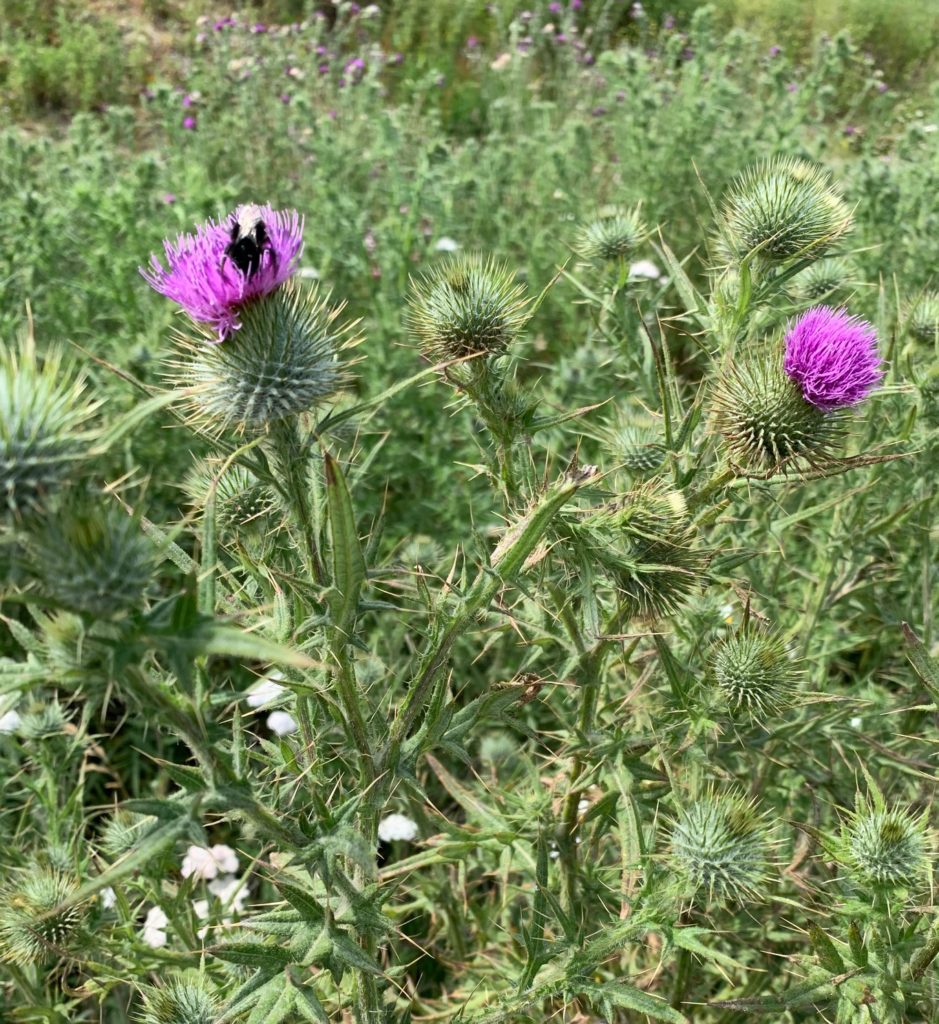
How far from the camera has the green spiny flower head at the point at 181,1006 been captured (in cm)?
219

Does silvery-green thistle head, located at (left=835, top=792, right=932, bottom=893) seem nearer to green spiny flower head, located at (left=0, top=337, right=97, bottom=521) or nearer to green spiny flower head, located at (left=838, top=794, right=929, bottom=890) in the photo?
green spiny flower head, located at (left=838, top=794, right=929, bottom=890)

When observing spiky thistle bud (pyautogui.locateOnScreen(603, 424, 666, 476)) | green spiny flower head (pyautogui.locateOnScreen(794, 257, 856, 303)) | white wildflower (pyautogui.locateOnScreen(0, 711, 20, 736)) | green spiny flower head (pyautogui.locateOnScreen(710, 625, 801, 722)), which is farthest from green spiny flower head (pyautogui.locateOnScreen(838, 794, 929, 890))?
white wildflower (pyautogui.locateOnScreen(0, 711, 20, 736))

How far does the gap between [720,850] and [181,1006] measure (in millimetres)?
1426

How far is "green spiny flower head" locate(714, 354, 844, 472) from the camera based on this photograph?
2.29 metres

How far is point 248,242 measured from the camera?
6.21 feet

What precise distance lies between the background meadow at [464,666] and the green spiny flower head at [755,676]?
0.06ft

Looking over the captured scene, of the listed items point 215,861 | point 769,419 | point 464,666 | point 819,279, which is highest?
point 769,419

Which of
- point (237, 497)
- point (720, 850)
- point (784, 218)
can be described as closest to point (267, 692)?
point (237, 497)

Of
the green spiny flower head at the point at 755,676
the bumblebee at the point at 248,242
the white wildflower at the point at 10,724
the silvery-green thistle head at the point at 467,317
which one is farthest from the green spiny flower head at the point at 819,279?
the white wildflower at the point at 10,724

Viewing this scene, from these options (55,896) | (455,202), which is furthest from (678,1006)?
(455,202)

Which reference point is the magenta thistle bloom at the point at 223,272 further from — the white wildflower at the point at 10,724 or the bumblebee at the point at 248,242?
the white wildflower at the point at 10,724

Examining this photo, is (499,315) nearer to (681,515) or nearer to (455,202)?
(681,515)

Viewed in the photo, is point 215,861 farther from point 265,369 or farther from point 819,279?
point 819,279

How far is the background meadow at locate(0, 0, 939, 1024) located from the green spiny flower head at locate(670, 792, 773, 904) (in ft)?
0.04
